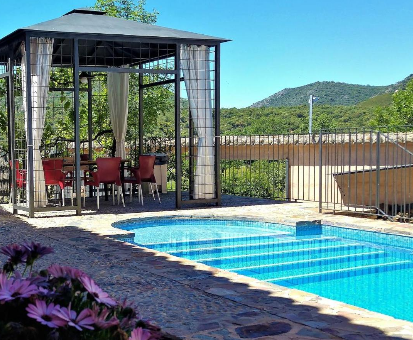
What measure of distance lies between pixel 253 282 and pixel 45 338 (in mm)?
4064

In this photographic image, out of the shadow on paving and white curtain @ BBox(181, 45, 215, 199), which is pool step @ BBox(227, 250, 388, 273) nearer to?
the shadow on paving

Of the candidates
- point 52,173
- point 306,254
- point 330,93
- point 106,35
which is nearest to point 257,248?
point 306,254

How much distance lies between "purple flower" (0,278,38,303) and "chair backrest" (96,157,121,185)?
30.6 ft

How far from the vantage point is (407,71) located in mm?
55406

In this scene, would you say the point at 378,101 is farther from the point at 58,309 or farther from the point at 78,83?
the point at 58,309

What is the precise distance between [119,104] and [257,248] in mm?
5814

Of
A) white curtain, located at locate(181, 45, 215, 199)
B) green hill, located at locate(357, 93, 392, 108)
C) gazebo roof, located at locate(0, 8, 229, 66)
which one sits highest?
green hill, located at locate(357, 93, 392, 108)

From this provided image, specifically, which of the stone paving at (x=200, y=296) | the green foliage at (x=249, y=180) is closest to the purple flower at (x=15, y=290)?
the stone paving at (x=200, y=296)

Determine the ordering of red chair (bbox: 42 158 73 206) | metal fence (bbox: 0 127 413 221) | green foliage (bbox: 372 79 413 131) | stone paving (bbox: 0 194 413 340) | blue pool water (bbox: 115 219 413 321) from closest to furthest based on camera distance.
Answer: stone paving (bbox: 0 194 413 340), blue pool water (bbox: 115 219 413 321), red chair (bbox: 42 158 73 206), metal fence (bbox: 0 127 413 221), green foliage (bbox: 372 79 413 131)

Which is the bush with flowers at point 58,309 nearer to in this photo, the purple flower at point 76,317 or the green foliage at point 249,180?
the purple flower at point 76,317

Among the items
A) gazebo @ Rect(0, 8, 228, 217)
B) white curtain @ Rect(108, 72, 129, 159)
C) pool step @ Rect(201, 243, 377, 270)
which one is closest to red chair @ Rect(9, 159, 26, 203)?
gazebo @ Rect(0, 8, 228, 217)

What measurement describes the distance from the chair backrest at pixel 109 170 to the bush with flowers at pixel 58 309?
30.0ft

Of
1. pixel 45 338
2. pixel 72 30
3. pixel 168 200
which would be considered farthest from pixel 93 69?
pixel 45 338

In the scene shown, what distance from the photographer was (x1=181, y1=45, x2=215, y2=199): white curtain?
11031mm
